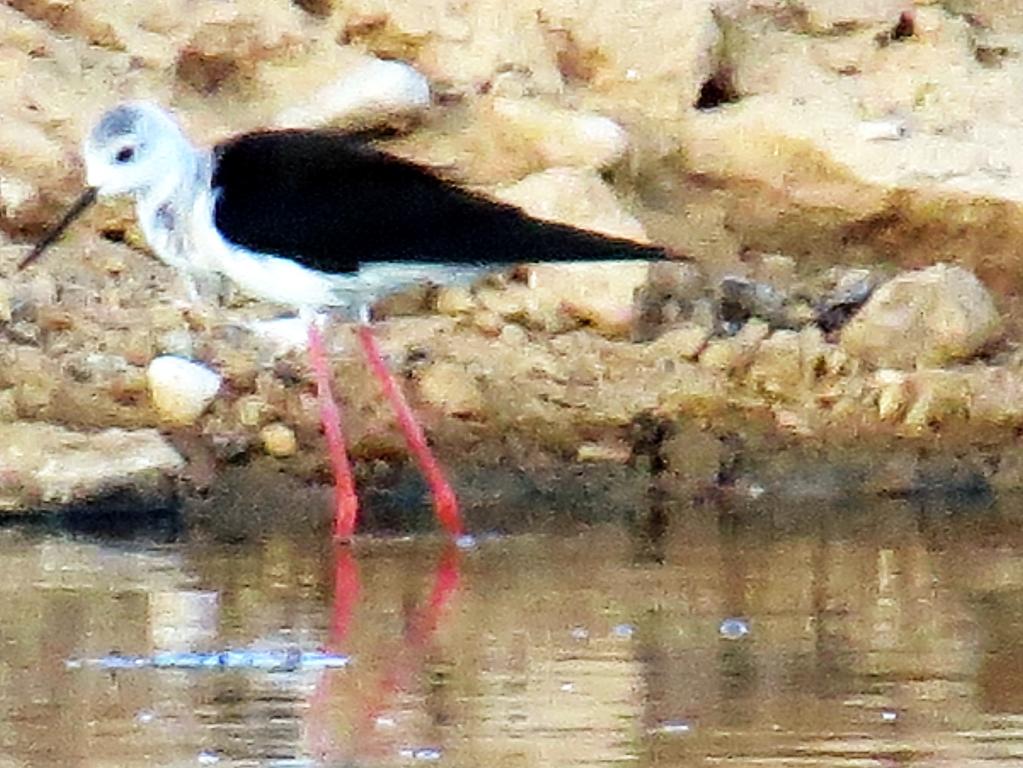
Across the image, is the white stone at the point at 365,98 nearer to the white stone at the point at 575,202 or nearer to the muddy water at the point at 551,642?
the white stone at the point at 575,202

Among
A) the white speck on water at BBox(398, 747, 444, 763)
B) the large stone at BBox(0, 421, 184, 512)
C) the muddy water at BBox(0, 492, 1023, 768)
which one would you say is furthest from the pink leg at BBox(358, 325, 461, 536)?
the white speck on water at BBox(398, 747, 444, 763)

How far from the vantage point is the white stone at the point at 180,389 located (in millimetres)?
7684

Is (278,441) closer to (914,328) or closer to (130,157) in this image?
(130,157)

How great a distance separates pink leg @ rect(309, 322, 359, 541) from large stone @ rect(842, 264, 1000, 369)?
137 centimetres

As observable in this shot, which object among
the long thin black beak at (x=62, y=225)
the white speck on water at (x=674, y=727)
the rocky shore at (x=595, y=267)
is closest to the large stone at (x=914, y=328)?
the rocky shore at (x=595, y=267)

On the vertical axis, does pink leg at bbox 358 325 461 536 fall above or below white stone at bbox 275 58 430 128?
below

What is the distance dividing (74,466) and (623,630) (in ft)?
6.60

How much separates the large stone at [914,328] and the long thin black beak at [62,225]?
209cm

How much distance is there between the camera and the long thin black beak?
8117 mm

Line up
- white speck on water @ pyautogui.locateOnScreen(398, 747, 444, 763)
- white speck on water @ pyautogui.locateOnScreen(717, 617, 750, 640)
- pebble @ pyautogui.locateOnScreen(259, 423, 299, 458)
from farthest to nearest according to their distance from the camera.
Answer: pebble @ pyautogui.locateOnScreen(259, 423, 299, 458)
white speck on water @ pyautogui.locateOnScreen(717, 617, 750, 640)
white speck on water @ pyautogui.locateOnScreen(398, 747, 444, 763)

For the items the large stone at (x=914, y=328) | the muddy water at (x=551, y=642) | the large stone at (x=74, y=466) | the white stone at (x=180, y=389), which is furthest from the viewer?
the large stone at (x=914, y=328)

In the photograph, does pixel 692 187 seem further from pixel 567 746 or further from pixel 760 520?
pixel 567 746

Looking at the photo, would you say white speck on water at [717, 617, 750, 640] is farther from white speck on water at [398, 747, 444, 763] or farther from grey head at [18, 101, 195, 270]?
grey head at [18, 101, 195, 270]

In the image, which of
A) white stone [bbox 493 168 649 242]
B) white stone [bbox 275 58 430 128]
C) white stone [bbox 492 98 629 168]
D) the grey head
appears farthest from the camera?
white stone [bbox 275 58 430 128]
